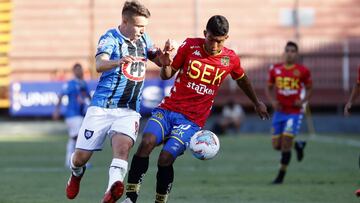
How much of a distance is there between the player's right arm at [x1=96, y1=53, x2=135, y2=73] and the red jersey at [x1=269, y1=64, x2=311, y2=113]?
6608 millimetres

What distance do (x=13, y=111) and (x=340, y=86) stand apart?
12.1m

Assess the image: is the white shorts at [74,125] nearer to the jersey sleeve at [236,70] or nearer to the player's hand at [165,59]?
the jersey sleeve at [236,70]

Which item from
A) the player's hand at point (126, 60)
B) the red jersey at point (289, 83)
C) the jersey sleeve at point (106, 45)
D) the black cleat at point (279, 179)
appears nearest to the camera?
the player's hand at point (126, 60)

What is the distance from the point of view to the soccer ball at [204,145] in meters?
9.62

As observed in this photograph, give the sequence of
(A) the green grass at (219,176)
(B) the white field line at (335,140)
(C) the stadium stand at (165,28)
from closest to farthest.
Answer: (A) the green grass at (219,176)
(B) the white field line at (335,140)
(C) the stadium stand at (165,28)

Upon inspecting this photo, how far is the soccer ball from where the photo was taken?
9.62 meters

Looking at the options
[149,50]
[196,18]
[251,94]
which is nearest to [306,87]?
[251,94]

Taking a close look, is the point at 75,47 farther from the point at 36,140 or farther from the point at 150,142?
the point at 150,142

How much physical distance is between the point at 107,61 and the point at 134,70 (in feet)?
1.93

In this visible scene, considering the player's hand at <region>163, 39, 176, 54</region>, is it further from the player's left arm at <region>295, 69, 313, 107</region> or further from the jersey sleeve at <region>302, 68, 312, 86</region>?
the jersey sleeve at <region>302, 68, 312, 86</region>

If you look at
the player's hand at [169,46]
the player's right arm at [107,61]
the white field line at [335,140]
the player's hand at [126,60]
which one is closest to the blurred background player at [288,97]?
the player's hand at [169,46]

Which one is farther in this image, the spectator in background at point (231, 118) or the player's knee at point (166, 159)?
the spectator in background at point (231, 118)

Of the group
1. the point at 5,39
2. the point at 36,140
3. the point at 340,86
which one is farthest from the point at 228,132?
the point at 5,39

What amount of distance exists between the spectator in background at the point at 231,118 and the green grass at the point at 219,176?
6236mm
